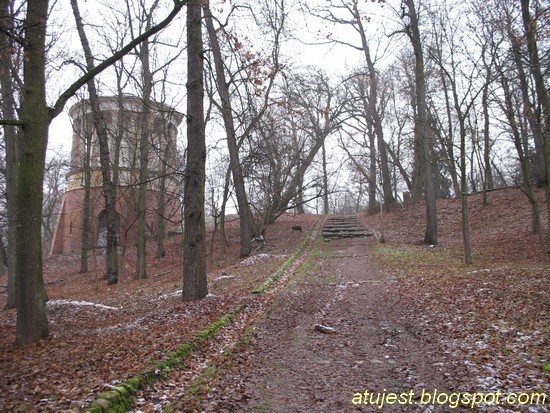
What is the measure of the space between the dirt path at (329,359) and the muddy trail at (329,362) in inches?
0.4

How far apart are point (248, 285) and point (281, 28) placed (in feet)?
19.9

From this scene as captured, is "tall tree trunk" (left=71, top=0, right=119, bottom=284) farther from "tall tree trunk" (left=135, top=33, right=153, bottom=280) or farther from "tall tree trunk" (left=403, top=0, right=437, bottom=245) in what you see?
"tall tree trunk" (left=403, top=0, right=437, bottom=245)

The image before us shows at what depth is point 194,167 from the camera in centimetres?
843

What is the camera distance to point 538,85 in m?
10.8

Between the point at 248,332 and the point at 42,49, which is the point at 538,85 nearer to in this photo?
the point at 248,332

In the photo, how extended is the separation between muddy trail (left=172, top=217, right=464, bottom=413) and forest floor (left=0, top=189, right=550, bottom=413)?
0.02 meters

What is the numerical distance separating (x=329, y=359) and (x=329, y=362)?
0.10 m

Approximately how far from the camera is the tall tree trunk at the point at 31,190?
6.03 meters

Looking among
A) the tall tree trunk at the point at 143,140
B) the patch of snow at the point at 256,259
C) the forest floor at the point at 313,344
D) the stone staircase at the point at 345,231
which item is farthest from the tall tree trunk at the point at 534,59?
the tall tree trunk at the point at 143,140

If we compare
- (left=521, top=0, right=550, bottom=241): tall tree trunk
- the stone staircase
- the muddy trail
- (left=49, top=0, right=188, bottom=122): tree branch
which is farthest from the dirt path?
the stone staircase

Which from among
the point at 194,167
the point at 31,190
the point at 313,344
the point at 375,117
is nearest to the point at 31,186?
the point at 31,190

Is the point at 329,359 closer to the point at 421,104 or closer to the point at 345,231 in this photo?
the point at 421,104

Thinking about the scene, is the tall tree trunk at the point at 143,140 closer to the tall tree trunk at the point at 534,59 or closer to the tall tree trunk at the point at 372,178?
the tall tree trunk at the point at 534,59

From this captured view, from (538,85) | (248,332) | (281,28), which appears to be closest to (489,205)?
(538,85)
